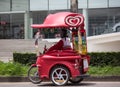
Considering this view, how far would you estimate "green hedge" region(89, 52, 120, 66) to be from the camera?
73.1 feet

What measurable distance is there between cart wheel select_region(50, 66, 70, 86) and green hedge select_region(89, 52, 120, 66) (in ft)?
21.4

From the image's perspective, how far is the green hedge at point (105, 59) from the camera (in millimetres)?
22281

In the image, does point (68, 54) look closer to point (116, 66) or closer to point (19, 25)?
point (116, 66)

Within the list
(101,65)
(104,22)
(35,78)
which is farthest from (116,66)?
(104,22)

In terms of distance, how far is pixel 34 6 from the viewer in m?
47.3

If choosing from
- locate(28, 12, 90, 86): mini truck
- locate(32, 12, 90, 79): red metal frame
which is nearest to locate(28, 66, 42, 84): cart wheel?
locate(28, 12, 90, 86): mini truck

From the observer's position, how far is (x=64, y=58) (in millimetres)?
15883

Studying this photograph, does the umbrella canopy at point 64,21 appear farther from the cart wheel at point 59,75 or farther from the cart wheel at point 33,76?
the cart wheel at point 33,76

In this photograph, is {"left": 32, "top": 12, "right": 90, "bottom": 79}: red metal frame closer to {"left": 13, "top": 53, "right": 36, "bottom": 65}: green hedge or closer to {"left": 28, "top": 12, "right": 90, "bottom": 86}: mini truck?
{"left": 28, "top": 12, "right": 90, "bottom": 86}: mini truck

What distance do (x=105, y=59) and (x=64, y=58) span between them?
6.78 metres

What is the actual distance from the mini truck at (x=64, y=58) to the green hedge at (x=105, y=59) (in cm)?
612

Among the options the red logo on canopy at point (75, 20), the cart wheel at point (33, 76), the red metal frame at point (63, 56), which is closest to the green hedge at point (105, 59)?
the cart wheel at point (33, 76)

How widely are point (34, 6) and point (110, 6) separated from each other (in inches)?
301

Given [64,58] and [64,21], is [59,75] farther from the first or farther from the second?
[64,21]
